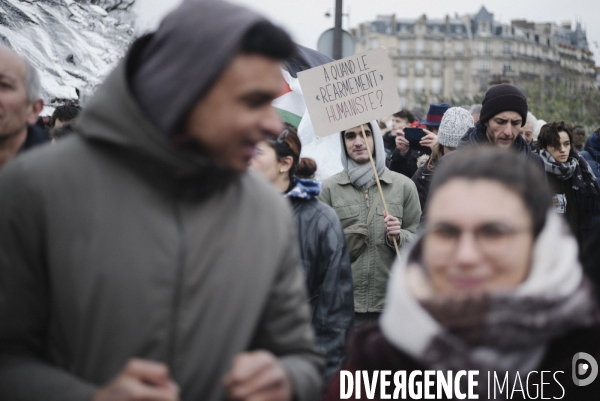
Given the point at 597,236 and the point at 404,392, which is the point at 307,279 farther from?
the point at 404,392

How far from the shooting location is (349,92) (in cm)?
678

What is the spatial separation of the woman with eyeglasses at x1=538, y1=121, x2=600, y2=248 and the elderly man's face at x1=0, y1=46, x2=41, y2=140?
5.67 m

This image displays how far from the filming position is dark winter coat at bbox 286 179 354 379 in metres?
4.44

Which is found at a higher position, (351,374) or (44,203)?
(44,203)

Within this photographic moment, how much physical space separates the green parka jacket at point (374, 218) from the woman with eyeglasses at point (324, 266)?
136cm

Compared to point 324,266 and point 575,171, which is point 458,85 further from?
point 324,266

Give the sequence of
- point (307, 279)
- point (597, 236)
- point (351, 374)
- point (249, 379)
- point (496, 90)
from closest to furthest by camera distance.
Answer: point (249, 379), point (351, 374), point (597, 236), point (307, 279), point (496, 90)

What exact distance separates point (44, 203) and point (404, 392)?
1098 mm

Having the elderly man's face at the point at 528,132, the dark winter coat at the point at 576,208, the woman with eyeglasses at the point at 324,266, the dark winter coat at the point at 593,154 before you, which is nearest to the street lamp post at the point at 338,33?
the elderly man's face at the point at 528,132

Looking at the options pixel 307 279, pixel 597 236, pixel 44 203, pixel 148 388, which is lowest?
pixel 307 279

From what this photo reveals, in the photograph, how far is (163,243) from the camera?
2.10m

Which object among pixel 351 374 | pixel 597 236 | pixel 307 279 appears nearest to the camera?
pixel 351 374

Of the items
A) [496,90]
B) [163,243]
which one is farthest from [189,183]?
[496,90]

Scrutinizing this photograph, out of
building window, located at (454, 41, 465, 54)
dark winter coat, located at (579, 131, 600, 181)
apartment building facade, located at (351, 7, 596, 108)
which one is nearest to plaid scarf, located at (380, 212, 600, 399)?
dark winter coat, located at (579, 131, 600, 181)
